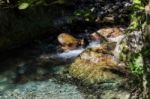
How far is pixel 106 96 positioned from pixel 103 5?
4.96m

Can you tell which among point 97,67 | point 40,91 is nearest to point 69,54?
point 97,67

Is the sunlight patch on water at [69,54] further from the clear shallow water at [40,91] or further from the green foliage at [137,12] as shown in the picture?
the green foliage at [137,12]

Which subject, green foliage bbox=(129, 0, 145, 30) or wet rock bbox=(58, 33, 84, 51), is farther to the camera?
wet rock bbox=(58, 33, 84, 51)

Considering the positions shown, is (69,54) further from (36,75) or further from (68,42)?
(36,75)

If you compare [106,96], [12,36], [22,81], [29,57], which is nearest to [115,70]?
[106,96]

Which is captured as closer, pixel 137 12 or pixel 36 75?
pixel 137 12

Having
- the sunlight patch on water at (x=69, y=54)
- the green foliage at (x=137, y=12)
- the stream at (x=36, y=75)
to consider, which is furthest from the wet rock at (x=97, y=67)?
the green foliage at (x=137, y=12)

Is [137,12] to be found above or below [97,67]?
above

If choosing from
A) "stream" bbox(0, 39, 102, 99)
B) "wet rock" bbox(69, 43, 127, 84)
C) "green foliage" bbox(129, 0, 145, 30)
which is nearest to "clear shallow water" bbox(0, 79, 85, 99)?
"stream" bbox(0, 39, 102, 99)

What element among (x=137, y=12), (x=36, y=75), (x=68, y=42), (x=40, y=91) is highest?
(x=137, y=12)

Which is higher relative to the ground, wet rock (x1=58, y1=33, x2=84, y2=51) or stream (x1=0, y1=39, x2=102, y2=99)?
wet rock (x1=58, y1=33, x2=84, y2=51)

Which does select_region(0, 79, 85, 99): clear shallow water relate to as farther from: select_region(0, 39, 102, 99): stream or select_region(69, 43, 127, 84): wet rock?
select_region(69, 43, 127, 84): wet rock

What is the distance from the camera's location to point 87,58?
6.98 metres

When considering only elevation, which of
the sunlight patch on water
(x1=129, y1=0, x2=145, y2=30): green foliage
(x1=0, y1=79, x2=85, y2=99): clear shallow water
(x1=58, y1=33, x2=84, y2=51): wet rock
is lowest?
(x1=0, y1=79, x2=85, y2=99): clear shallow water
